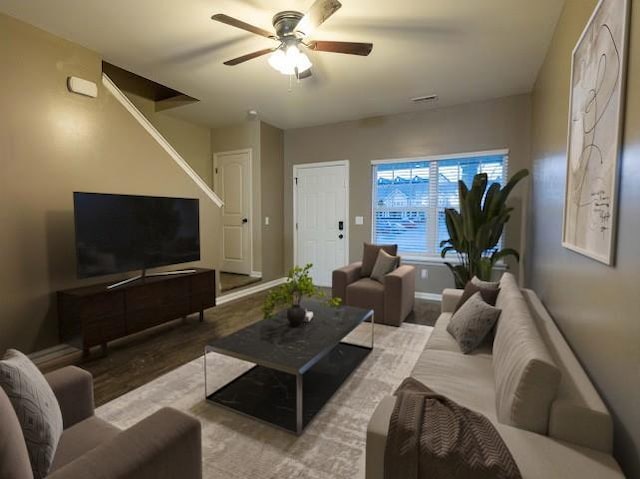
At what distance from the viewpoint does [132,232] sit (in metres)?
3.14

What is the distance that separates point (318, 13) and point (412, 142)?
3029 millimetres

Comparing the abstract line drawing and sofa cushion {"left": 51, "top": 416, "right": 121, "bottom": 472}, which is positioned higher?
the abstract line drawing

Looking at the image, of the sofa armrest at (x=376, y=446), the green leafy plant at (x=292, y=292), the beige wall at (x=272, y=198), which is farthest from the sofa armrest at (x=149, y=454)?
the beige wall at (x=272, y=198)

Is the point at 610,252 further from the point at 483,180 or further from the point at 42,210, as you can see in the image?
the point at 42,210

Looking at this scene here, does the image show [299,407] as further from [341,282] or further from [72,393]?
[341,282]

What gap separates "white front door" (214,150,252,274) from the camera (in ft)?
18.0

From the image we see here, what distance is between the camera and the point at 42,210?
2785 mm

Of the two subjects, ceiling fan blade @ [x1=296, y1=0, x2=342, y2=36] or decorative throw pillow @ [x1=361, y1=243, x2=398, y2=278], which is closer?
ceiling fan blade @ [x1=296, y1=0, x2=342, y2=36]

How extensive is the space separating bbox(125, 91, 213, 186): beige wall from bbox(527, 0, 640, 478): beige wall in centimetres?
497

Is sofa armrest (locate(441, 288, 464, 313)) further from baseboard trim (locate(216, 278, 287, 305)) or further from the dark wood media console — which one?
baseboard trim (locate(216, 278, 287, 305))

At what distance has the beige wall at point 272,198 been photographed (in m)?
5.44

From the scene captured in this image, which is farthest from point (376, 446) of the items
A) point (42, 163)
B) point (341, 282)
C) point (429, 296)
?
point (429, 296)

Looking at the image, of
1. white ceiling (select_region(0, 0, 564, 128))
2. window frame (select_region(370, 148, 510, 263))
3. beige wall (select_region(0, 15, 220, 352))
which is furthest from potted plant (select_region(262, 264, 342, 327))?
window frame (select_region(370, 148, 510, 263))

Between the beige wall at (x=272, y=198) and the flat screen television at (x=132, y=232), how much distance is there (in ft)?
5.75
